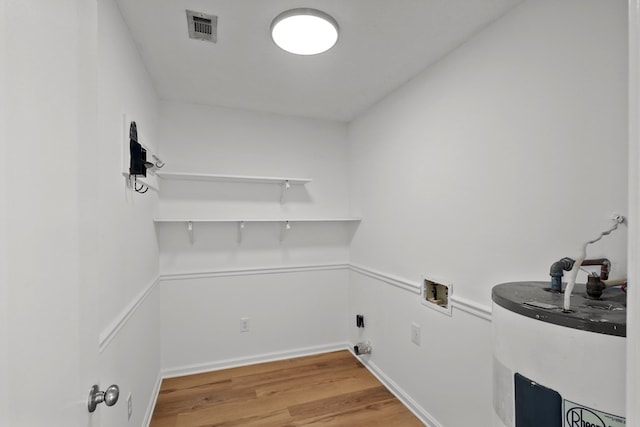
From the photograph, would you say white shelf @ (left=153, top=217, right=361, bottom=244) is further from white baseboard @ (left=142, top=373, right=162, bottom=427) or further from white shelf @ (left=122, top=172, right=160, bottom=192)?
white baseboard @ (left=142, top=373, right=162, bottom=427)

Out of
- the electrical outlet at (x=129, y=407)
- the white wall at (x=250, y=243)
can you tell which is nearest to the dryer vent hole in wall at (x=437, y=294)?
the white wall at (x=250, y=243)

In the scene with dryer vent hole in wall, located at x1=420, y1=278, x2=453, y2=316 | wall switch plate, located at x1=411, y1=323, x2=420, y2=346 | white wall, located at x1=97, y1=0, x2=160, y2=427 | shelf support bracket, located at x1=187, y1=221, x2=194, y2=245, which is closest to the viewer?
white wall, located at x1=97, y1=0, x2=160, y2=427

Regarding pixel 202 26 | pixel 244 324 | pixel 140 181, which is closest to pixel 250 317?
pixel 244 324

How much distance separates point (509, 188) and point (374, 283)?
153 cm

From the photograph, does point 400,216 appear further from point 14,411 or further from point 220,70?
point 14,411

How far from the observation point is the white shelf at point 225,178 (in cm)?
255

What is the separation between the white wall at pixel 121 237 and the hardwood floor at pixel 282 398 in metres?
0.30

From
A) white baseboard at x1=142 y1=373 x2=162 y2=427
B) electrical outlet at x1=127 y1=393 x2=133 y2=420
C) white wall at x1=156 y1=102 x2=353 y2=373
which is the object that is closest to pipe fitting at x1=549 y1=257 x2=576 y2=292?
electrical outlet at x1=127 y1=393 x2=133 y2=420

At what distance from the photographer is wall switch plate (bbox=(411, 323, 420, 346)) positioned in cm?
220

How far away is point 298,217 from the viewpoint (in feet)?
10.2

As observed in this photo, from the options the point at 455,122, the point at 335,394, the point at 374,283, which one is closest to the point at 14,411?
the point at 455,122

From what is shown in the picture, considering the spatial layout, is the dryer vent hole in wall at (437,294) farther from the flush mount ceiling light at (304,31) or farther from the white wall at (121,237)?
the white wall at (121,237)

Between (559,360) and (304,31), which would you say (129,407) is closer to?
(559,360)

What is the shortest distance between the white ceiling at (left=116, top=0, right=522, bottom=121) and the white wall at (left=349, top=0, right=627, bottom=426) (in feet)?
0.59
